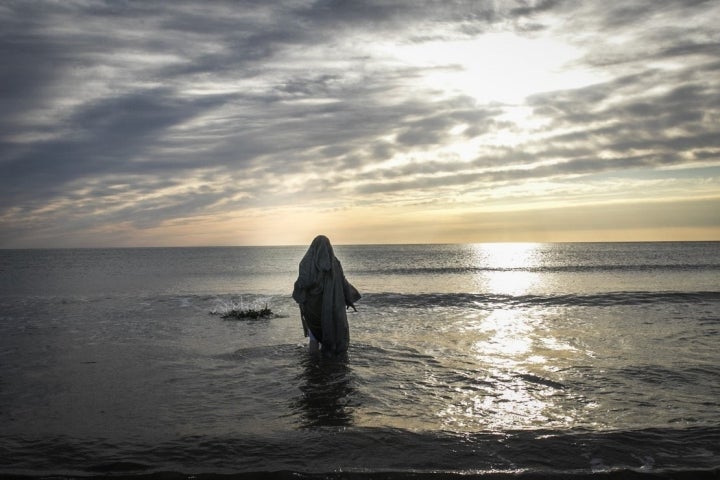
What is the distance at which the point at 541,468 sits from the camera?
5156 millimetres

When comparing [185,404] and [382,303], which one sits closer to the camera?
[185,404]

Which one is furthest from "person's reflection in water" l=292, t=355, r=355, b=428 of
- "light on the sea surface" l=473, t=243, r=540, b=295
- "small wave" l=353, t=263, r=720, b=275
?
"small wave" l=353, t=263, r=720, b=275

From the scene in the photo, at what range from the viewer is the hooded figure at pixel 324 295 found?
400 inches

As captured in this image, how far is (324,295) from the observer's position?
10180 mm

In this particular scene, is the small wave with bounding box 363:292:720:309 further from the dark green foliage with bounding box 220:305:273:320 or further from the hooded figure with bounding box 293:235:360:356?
the hooded figure with bounding box 293:235:360:356

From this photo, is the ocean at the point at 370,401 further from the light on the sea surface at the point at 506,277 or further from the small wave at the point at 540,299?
the light on the sea surface at the point at 506,277

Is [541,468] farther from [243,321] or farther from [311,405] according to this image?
[243,321]

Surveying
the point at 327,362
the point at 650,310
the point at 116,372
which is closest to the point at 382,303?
the point at 650,310

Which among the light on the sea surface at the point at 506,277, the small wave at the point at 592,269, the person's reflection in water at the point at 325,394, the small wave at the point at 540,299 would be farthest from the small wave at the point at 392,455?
the small wave at the point at 592,269

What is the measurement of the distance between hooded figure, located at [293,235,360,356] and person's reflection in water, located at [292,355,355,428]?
54 cm

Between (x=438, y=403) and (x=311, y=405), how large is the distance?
6.19 ft

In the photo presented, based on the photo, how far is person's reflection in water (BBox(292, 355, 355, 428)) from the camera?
6.85 metres

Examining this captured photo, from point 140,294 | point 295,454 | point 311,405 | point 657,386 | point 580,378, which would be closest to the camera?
point 295,454

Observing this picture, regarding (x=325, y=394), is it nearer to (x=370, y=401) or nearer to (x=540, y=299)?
(x=370, y=401)
